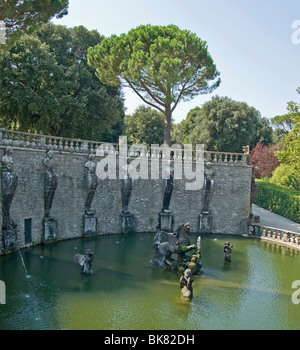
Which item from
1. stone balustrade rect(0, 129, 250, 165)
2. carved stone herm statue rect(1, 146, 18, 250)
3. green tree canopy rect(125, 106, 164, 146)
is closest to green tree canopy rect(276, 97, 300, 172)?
stone balustrade rect(0, 129, 250, 165)

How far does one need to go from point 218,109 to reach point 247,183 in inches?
957

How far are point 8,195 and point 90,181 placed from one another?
5805 mm

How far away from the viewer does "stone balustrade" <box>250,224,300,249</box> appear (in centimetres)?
2194

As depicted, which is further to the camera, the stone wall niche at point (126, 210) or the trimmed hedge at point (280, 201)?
the trimmed hedge at point (280, 201)

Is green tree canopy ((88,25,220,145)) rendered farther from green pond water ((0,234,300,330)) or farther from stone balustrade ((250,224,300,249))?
green pond water ((0,234,300,330))

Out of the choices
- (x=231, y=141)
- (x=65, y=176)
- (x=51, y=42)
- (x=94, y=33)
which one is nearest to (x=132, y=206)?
(x=65, y=176)

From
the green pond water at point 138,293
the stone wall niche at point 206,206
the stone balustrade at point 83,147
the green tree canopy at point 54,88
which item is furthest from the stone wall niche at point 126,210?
the green tree canopy at point 54,88

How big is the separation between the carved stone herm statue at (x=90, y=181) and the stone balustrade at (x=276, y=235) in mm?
11845

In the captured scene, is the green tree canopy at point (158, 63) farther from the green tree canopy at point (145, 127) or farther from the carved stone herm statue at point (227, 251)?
the green tree canopy at point (145, 127)

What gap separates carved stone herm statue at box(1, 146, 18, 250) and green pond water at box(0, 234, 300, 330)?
0.90m

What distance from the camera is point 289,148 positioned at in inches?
1020

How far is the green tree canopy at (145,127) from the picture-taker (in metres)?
45.5

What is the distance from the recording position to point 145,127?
45.8 meters
